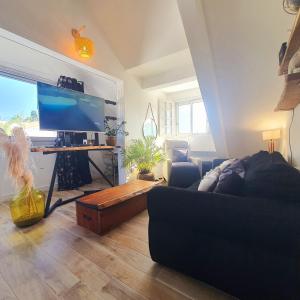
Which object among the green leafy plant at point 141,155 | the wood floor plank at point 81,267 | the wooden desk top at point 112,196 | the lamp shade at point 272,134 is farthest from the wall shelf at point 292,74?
the green leafy plant at point 141,155

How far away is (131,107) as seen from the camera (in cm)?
382

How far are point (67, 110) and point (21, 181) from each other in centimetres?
112

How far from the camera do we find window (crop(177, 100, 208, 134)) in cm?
489

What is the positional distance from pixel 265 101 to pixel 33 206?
128 inches

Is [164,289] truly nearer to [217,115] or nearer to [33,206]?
[33,206]

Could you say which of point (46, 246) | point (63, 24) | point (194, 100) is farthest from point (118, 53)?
point (46, 246)

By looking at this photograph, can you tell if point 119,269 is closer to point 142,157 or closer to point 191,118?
point 142,157

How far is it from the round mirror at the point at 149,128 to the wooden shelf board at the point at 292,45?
120 inches

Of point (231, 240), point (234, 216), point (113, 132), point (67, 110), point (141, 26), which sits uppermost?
point (141, 26)

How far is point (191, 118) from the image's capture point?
508 centimetres

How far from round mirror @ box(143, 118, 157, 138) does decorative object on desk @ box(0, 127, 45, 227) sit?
2470mm

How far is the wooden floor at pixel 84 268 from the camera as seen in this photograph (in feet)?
3.92

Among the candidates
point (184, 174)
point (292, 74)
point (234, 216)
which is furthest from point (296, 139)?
point (184, 174)

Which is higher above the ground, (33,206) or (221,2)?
(221,2)
